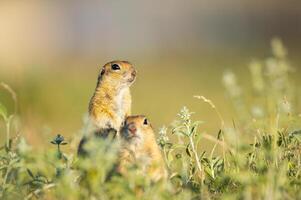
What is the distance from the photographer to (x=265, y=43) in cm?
2378

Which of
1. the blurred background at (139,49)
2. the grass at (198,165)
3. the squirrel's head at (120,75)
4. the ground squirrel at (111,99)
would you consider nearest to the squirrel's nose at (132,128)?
the grass at (198,165)

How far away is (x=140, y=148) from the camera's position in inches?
188

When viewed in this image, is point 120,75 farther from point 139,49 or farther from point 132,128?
point 139,49

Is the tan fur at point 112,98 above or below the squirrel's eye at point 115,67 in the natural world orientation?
below

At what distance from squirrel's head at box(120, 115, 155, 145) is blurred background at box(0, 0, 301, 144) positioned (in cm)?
47

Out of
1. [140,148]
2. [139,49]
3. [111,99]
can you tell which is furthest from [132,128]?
[139,49]

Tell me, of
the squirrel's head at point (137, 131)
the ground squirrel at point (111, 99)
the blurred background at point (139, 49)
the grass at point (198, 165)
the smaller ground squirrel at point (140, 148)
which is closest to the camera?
the grass at point (198, 165)

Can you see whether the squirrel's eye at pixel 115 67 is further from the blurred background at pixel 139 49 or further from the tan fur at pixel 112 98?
the blurred background at pixel 139 49

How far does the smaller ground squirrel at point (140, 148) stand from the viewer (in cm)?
438

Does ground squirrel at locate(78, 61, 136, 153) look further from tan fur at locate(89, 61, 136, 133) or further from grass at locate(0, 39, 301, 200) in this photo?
grass at locate(0, 39, 301, 200)

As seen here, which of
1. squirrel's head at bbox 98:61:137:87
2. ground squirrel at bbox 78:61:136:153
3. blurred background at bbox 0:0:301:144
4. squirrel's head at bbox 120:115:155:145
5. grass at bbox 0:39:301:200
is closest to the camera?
grass at bbox 0:39:301:200

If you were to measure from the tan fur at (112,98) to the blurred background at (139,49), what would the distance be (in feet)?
1.57

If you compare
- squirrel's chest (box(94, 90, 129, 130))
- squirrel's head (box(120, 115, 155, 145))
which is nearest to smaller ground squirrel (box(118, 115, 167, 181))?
squirrel's head (box(120, 115, 155, 145))

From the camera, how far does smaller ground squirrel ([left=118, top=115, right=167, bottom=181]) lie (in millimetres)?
4379
